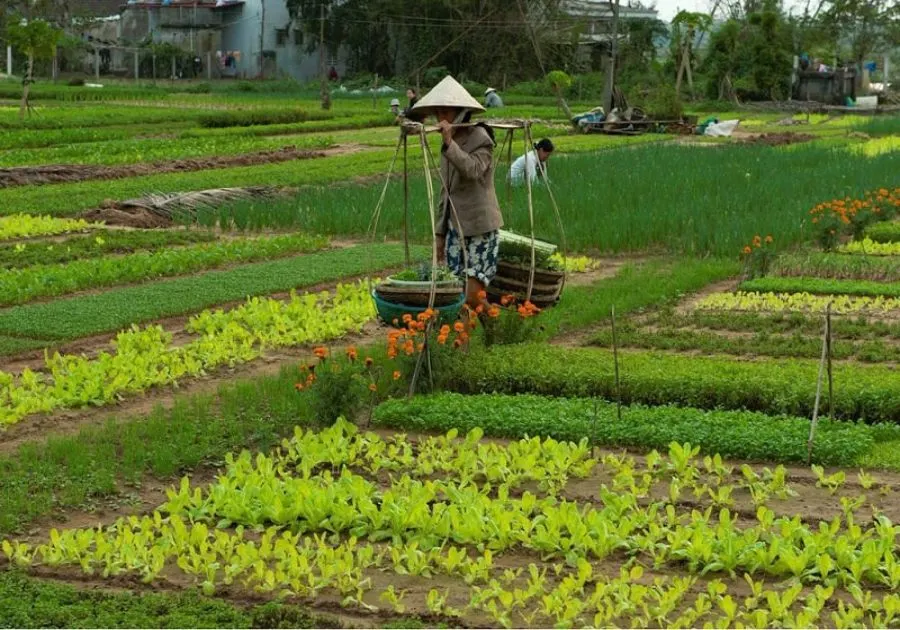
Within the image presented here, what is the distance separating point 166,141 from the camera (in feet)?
97.2

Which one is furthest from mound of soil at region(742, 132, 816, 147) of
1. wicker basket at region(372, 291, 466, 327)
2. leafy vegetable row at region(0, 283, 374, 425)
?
wicker basket at region(372, 291, 466, 327)

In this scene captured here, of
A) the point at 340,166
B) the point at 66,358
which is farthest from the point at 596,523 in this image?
the point at 340,166

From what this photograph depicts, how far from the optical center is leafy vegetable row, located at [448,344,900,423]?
27.0ft

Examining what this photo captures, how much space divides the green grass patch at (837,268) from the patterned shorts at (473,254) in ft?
15.1

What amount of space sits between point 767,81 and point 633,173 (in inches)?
1239

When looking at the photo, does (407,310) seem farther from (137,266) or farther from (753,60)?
(753,60)

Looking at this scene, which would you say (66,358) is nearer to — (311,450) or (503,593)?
(311,450)

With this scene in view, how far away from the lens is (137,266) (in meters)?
13.3

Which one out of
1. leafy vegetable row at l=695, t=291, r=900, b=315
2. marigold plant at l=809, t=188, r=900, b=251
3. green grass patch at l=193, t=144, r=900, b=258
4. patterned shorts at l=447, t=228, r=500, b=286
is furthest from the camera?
green grass patch at l=193, t=144, r=900, b=258

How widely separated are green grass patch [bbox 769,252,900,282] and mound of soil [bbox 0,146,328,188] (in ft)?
39.6

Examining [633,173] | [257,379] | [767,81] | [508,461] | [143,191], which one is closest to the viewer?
[508,461]

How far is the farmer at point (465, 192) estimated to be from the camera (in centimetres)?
913

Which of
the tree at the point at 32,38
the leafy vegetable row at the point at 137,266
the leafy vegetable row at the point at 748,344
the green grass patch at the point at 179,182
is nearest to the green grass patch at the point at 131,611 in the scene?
the leafy vegetable row at the point at 748,344

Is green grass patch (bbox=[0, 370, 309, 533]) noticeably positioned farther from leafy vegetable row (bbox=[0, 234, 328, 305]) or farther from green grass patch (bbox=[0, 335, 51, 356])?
leafy vegetable row (bbox=[0, 234, 328, 305])
